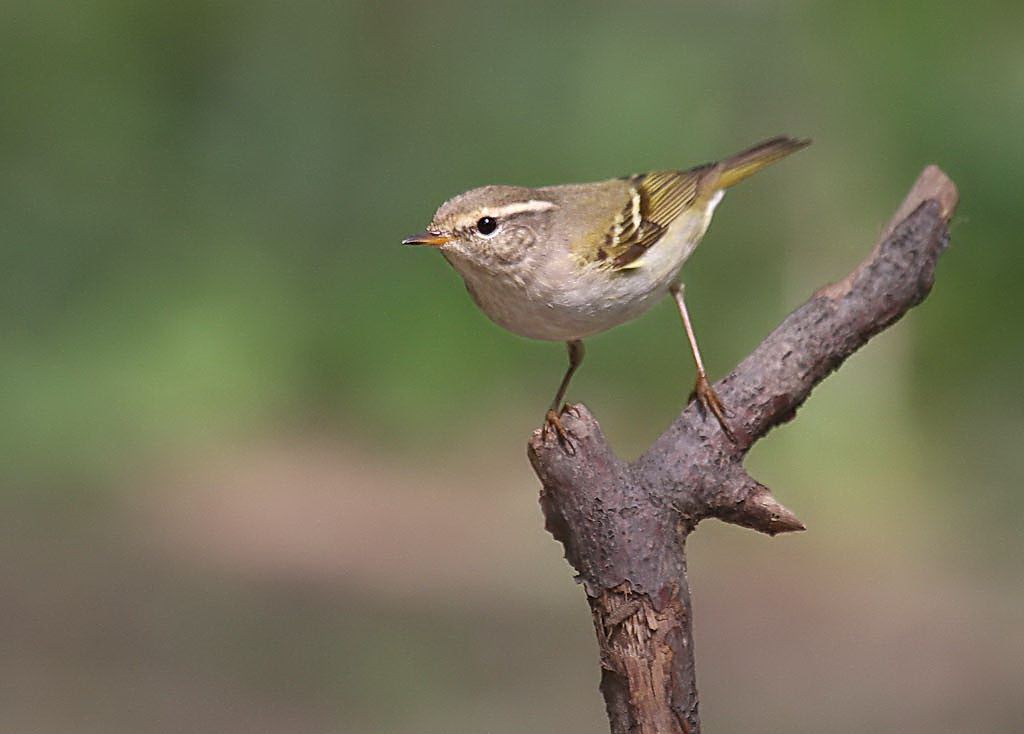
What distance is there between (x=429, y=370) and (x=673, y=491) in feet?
18.1

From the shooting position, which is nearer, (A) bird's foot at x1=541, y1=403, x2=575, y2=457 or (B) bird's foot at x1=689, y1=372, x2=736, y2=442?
(A) bird's foot at x1=541, y1=403, x2=575, y2=457

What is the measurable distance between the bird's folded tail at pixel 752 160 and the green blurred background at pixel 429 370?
2729 millimetres

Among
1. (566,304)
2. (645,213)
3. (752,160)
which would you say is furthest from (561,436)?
(752,160)

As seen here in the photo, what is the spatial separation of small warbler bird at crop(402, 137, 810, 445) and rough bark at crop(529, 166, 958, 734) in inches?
6.7

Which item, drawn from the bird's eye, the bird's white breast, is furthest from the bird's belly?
the bird's eye

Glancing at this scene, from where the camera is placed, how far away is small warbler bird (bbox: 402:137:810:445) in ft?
9.73

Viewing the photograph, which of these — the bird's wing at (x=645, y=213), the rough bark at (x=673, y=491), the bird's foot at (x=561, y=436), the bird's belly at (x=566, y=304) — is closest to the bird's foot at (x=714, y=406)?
the rough bark at (x=673, y=491)

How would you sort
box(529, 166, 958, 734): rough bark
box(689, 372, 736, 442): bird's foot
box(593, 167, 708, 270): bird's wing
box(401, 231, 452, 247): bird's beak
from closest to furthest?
box(529, 166, 958, 734): rough bark
box(689, 372, 736, 442): bird's foot
box(401, 231, 452, 247): bird's beak
box(593, 167, 708, 270): bird's wing

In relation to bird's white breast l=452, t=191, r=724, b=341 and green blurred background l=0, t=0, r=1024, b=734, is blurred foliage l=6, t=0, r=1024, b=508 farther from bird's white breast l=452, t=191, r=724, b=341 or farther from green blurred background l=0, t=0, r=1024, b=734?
bird's white breast l=452, t=191, r=724, b=341

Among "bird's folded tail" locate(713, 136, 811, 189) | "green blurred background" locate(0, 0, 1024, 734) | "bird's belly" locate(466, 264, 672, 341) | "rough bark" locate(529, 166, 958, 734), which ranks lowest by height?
"rough bark" locate(529, 166, 958, 734)

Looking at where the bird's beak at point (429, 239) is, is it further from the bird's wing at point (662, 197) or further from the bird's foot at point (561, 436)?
the bird's foot at point (561, 436)

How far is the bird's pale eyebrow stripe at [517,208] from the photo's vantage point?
3003mm

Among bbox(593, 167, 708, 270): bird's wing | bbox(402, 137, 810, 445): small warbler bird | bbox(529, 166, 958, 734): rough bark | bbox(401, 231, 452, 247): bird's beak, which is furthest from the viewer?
bbox(593, 167, 708, 270): bird's wing

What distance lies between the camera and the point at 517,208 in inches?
121
